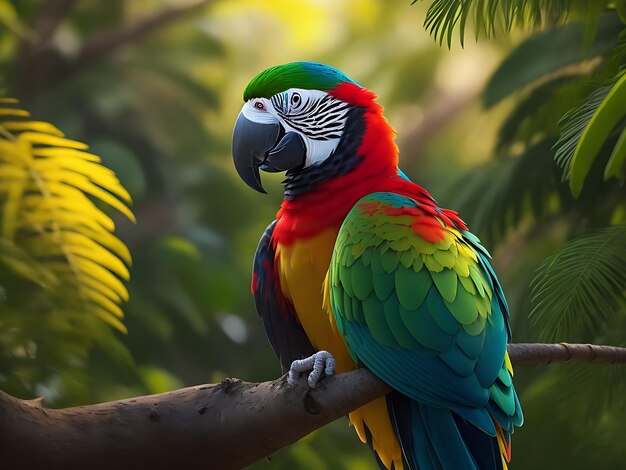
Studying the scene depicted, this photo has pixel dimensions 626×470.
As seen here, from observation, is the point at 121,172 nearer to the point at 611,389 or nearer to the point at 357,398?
the point at 611,389

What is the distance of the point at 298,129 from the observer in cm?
144

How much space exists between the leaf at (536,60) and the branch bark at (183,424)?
140cm

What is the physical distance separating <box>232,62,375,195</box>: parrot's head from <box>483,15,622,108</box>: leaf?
96 cm

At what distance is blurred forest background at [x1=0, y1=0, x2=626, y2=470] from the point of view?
1676 mm

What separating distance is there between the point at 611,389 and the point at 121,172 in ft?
6.65

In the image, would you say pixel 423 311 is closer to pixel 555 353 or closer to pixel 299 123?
pixel 555 353

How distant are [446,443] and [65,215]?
97cm

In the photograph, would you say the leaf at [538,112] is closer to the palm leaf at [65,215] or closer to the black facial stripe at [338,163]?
the black facial stripe at [338,163]

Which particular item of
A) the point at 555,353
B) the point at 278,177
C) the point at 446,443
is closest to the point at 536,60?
the point at 555,353

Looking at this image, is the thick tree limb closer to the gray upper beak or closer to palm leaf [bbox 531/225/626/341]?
palm leaf [bbox 531/225/626/341]

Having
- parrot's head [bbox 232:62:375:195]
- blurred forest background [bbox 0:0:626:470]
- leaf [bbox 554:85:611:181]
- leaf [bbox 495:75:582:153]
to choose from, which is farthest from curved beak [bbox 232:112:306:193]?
leaf [bbox 495:75:582:153]

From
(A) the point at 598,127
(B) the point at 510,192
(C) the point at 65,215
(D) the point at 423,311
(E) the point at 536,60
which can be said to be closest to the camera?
(A) the point at 598,127

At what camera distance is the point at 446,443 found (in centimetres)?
117

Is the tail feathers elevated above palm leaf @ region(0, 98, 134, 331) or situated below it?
below
